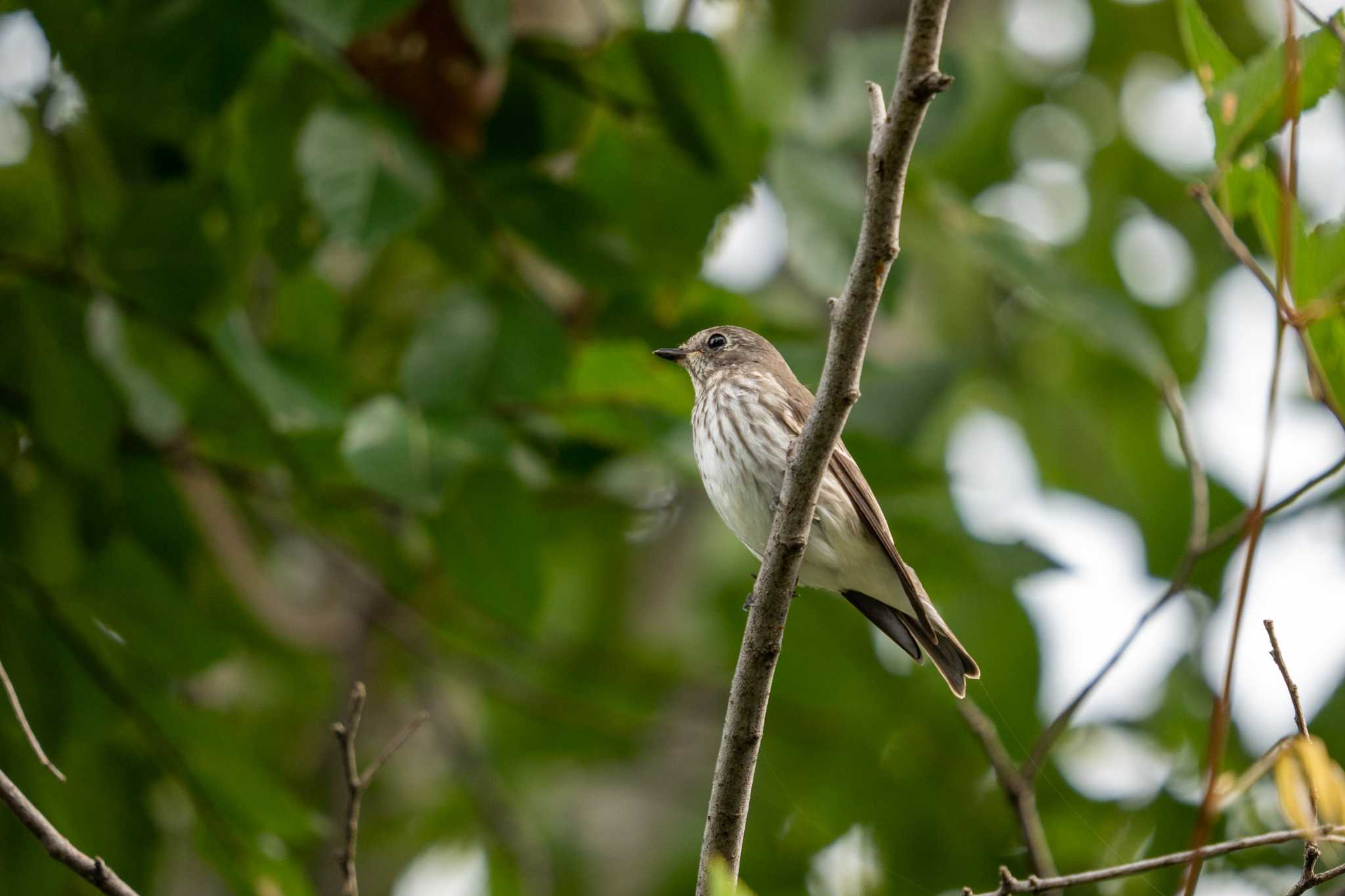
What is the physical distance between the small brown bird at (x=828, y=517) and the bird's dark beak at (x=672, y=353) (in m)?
0.30

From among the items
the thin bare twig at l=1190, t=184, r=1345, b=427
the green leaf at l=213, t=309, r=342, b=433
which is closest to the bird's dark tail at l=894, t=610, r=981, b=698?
the thin bare twig at l=1190, t=184, r=1345, b=427

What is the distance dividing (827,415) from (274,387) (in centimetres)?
192

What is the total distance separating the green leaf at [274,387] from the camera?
11.9 feet

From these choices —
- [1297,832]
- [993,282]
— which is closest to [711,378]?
[1297,832]

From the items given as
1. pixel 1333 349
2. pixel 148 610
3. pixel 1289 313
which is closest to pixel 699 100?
pixel 1333 349

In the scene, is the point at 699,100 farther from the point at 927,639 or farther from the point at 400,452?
the point at 927,639

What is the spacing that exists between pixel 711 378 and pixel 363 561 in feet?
5.51

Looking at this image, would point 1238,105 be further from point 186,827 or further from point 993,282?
point 186,827

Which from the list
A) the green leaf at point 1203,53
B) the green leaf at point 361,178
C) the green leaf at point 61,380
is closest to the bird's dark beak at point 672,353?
the green leaf at point 361,178

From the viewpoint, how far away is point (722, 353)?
14.6 feet

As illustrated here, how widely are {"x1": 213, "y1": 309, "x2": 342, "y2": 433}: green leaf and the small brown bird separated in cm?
112

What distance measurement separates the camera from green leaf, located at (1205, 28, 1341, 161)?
2.39 m

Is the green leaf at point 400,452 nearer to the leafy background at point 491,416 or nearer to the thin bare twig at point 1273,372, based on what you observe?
the leafy background at point 491,416

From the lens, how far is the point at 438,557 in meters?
4.05
